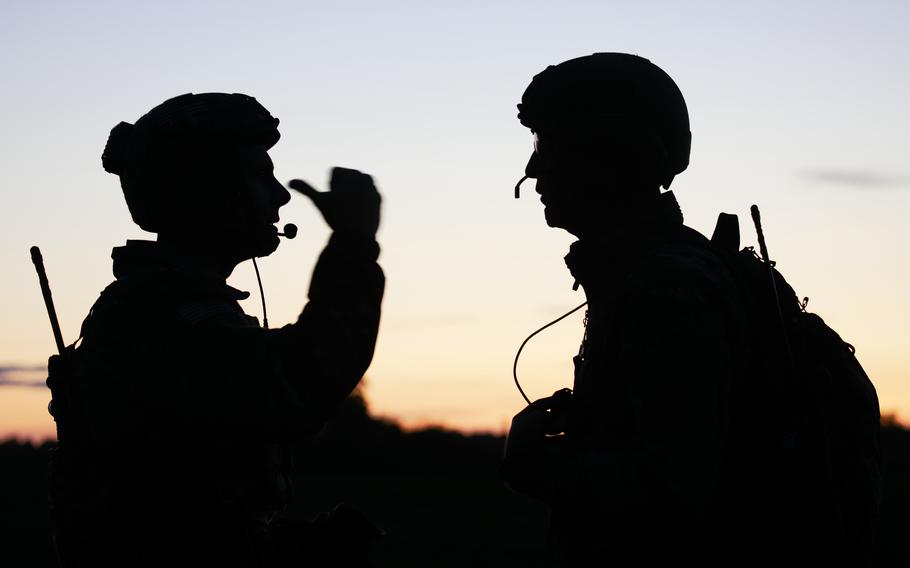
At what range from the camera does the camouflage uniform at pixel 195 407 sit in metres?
4.59

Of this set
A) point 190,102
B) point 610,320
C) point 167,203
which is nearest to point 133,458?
point 167,203

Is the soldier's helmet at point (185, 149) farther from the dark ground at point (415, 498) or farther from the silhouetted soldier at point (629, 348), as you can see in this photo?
the dark ground at point (415, 498)

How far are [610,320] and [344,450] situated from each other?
3856 centimetres

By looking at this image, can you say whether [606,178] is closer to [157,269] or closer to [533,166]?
[533,166]

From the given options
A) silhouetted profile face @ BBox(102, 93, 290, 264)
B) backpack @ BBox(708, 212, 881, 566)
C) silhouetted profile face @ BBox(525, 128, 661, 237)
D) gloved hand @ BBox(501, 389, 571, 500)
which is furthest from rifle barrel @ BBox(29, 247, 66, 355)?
backpack @ BBox(708, 212, 881, 566)

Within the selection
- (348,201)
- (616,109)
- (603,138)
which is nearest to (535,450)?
(348,201)

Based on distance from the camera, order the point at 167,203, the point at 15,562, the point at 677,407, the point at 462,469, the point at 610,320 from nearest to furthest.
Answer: the point at 677,407
the point at 610,320
the point at 167,203
the point at 15,562
the point at 462,469

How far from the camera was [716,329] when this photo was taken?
449cm

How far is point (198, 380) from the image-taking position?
15.2 feet

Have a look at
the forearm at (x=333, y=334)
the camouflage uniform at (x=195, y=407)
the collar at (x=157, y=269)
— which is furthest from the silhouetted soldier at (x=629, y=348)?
the collar at (x=157, y=269)

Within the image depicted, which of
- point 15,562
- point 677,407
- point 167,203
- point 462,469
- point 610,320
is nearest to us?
point 677,407

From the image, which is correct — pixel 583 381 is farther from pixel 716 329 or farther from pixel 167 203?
pixel 167 203

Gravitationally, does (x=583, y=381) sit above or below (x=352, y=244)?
below

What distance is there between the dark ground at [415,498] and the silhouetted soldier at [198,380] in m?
11.9
